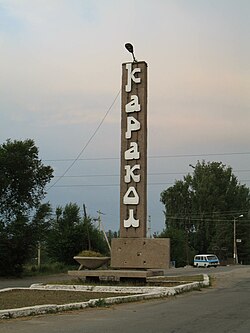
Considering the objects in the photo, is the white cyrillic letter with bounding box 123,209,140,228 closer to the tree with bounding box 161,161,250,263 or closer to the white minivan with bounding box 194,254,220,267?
the white minivan with bounding box 194,254,220,267

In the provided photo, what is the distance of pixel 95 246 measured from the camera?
4962 centimetres

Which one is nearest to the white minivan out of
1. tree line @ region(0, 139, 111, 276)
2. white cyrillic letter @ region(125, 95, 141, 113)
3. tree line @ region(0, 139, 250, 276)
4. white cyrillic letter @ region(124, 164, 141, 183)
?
tree line @ region(0, 139, 250, 276)

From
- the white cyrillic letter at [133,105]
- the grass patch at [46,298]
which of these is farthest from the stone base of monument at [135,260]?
the white cyrillic letter at [133,105]

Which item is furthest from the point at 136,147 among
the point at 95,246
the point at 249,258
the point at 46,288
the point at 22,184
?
the point at 249,258

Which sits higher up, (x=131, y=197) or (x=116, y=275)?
(x=131, y=197)

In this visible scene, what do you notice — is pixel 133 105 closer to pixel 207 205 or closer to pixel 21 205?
pixel 21 205

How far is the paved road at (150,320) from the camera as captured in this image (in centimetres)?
1167

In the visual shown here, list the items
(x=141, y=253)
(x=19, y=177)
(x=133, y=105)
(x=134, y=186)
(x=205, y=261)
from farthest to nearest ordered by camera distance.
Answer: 1. (x=205, y=261)
2. (x=19, y=177)
3. (x=133, y=105)
4. (x=134, y=186)
5. (x=141, y=253)

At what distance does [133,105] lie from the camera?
85.3ft

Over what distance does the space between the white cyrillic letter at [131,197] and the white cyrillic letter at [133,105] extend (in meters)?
3.69

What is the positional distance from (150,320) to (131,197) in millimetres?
12491

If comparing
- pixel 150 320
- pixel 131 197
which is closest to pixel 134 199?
pixel 131 197

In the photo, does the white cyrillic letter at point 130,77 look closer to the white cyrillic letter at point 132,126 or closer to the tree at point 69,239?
the white cyrillic letter at point 132,126

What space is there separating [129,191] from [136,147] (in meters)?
2.08
